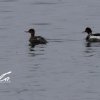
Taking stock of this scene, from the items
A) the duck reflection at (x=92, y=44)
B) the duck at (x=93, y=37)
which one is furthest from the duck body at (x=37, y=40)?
the duck at (x=93, y=37)

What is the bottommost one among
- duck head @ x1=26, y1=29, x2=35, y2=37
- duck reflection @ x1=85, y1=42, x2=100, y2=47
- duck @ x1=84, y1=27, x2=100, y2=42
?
duck reflection @ x1=85, y1=42, x2=100, y2=47

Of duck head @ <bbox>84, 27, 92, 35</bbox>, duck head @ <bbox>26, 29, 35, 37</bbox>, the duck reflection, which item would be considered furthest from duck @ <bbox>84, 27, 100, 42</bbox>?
duck head @ <bbox>26, 29, 35, 37</bbox>

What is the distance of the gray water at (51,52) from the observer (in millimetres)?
25719

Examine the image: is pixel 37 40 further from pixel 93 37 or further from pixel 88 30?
pixel 88 30

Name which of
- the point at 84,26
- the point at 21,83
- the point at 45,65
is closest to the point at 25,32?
the point at 84,26

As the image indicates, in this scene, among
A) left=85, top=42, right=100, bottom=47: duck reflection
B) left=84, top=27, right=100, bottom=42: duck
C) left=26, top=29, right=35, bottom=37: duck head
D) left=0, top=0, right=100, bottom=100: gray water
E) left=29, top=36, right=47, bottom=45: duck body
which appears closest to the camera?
left=0, top=0, right=100, bottom=100: gray water

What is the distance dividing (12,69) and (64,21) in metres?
12.8

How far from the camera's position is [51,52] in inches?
1282

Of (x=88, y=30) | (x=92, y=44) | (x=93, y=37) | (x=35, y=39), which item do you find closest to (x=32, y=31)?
(x=35, y=39)

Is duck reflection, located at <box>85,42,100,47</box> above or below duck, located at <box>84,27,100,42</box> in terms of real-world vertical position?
below

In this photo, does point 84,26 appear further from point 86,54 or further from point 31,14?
point 86,54

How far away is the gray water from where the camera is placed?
1013 inches

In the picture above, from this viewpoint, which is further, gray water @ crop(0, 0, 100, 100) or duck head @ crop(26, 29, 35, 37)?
duck head @ crop(26, 29, 35, 37)

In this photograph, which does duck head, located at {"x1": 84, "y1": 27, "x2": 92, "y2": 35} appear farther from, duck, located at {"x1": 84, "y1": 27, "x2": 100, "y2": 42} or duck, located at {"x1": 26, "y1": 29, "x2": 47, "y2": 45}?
duck, located at {"x1": 26, "y1": 29, "x2": 47, "y2": 45}
